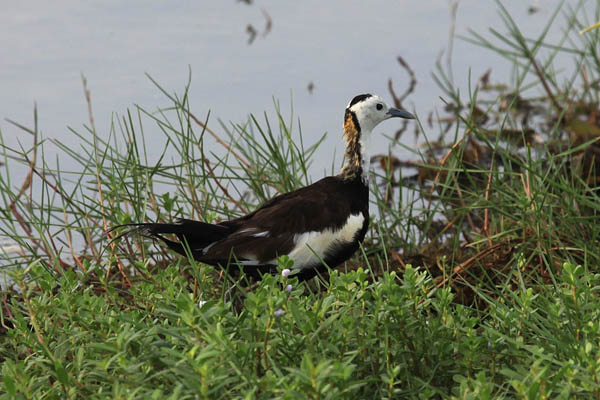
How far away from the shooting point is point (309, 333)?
9.83 ft

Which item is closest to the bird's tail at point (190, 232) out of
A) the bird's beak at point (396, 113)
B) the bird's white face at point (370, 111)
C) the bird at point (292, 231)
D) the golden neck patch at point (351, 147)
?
the bird at point (292, 231)

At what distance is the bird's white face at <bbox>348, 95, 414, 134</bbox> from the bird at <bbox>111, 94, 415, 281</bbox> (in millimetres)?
298

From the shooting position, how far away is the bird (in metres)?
4.21

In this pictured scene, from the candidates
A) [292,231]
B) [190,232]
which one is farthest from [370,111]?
[190,232]

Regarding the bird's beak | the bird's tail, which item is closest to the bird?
the bird's tail

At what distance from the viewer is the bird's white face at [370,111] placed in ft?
16.6

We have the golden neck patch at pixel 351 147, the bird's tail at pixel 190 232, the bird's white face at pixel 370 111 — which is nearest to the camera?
the bird's tail at pixel 190 232

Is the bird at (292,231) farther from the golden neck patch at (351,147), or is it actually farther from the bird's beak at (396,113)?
the bird's beak at (396,113)

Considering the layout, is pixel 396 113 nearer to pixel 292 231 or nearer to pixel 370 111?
pixel 370 111

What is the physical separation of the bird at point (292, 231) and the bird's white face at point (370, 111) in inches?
11.7

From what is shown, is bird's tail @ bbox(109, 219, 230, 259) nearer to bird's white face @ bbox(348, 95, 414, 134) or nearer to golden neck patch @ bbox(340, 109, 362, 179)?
golden neck patch @ bbox(340, 109, 362, 179)

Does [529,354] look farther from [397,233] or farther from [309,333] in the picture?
[397,233]

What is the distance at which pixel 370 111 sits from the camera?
5.11 metres

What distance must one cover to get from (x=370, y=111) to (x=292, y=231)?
1062 millimetres
